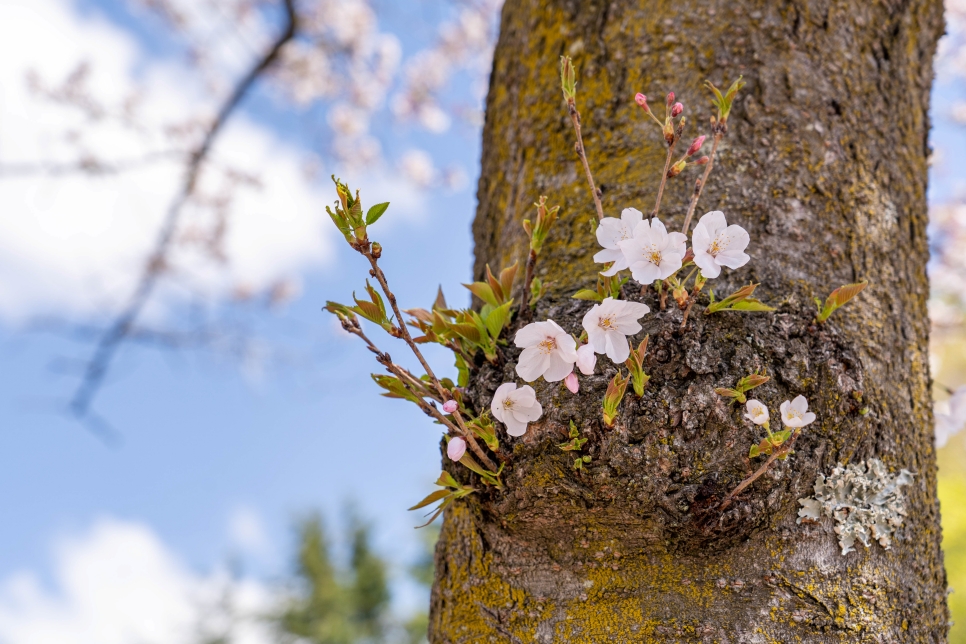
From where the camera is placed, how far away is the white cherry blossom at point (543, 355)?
0.85 meters

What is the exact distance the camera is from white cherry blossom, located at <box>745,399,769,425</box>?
2.80 ft

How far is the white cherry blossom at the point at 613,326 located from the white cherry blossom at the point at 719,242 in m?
0.11

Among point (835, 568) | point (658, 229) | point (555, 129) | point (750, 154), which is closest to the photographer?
point (658, 229)

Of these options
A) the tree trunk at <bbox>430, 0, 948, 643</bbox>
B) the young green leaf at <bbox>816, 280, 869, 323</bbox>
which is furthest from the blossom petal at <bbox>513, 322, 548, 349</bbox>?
the young green leaf at <bbox>816, 280, 869, 323</bbox>

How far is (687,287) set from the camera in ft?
3.37

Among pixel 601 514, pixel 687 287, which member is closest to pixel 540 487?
pixel 601 514

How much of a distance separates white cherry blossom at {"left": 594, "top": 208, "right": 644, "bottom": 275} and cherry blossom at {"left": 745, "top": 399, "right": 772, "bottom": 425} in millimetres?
248

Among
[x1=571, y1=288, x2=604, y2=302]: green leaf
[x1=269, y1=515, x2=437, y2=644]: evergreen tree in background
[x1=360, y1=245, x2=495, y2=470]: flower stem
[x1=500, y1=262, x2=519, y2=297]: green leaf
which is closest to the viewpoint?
[x1=360, y1=245, x2=495, y2=470]: flower stem

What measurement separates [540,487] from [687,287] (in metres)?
0.39

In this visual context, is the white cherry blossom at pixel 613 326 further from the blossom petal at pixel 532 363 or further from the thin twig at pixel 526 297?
the thin twig at pixel 526 297

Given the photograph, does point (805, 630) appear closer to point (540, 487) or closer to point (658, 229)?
point (540, 487)

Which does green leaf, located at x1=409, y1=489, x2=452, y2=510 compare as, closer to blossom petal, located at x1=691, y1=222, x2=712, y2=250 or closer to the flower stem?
the flower stem

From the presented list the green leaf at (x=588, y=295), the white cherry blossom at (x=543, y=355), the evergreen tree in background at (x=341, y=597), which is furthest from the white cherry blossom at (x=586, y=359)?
the evergreen tree in background at (x=341, y=597)

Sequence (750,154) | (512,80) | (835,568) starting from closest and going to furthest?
(835,568) → (750,154) → (512,80)
